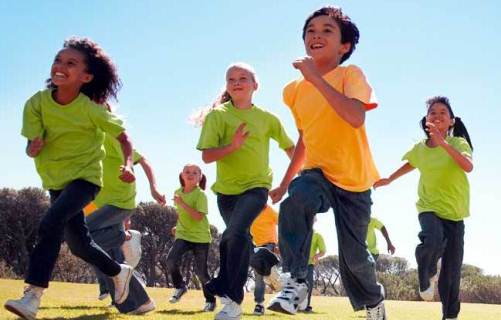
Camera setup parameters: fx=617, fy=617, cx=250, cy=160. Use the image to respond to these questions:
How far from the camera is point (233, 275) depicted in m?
5.62

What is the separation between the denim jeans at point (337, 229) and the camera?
3.92 meters

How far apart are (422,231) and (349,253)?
310 cm

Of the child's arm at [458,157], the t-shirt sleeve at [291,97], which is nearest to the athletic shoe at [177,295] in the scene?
the child's arm at [458,157]

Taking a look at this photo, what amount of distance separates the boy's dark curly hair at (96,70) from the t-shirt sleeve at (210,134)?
3.03 feet

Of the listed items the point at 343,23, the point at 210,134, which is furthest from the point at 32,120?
the point at 343,23

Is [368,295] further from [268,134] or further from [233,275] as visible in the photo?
[268,134]

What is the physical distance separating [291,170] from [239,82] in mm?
1456

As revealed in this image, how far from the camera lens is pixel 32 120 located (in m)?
5.17

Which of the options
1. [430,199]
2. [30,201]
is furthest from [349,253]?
[30,201]

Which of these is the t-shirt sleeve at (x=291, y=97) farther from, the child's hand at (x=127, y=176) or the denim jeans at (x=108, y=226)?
the denim jeans at (x=108, y=226)

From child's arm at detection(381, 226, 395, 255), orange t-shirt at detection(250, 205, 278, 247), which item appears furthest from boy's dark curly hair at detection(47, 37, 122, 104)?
child's arm at detection(381, 226, 395, 255)

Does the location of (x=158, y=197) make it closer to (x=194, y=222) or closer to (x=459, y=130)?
(x=194, y=222)

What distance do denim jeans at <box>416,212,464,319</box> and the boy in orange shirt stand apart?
2.54 m

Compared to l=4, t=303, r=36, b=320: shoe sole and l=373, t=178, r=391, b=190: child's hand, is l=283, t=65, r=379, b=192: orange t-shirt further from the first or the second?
l=373, t=178, r=391, b=190: child's hand
